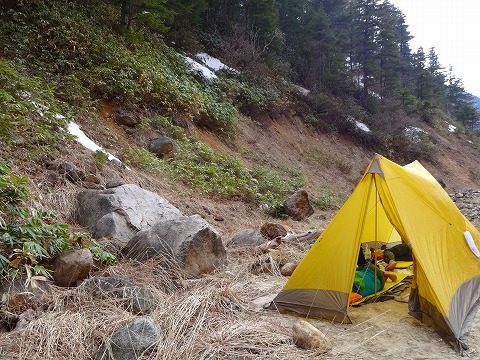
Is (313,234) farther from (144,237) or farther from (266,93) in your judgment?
(266,93)

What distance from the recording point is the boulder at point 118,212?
195 inches

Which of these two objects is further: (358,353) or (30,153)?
(30,153)

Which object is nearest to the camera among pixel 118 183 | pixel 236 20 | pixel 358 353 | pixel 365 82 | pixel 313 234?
pixel 358 353

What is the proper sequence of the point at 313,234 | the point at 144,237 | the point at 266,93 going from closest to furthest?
the point at 144,237, the point at 313,234, the point at 266,93

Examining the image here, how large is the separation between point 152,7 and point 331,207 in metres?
8.27

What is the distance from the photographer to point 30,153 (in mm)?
5805

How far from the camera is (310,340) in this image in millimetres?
3199

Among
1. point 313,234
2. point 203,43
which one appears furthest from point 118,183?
point 203,43

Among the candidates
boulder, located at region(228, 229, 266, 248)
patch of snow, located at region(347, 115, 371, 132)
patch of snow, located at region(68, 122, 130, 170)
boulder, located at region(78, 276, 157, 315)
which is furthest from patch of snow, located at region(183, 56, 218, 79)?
boulder, located at region(78, 276, 157, 315)

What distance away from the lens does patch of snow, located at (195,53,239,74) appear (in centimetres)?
1661

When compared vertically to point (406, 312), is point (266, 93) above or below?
above

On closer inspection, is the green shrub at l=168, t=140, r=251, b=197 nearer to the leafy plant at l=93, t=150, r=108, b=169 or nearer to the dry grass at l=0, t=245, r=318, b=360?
the leafy plant at l=93, t=150, r=108, b=169

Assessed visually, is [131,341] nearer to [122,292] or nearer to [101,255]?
[122,292]

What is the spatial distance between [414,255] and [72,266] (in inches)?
131
